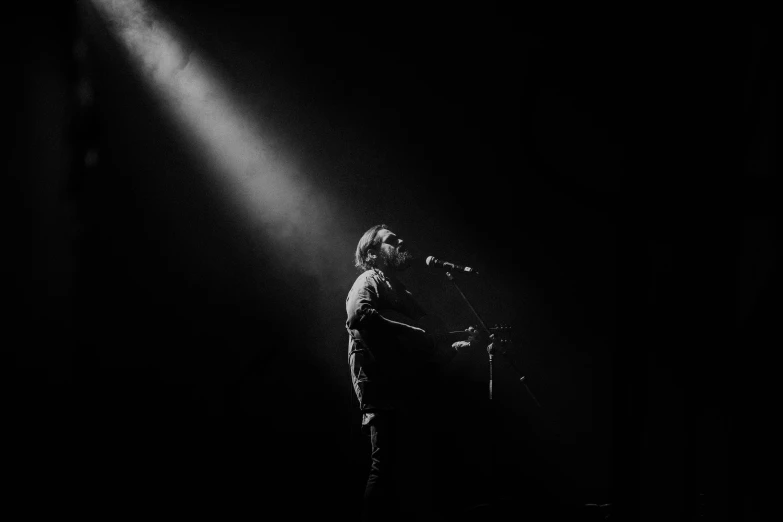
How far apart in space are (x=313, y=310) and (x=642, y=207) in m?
2.60

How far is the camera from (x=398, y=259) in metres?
2.77

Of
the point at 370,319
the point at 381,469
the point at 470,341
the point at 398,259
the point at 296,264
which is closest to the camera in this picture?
the point at 381,469

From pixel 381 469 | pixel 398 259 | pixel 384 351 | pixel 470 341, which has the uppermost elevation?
pixel 398 259

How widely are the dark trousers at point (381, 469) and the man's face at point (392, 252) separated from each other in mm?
821

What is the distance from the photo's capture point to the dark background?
2801 millimetres

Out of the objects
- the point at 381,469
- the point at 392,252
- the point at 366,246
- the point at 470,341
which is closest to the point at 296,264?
the point at 366,246

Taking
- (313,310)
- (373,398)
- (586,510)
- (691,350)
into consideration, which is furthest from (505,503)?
(691,350)

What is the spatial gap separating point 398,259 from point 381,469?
42.1 inches

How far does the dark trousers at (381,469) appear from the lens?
223 cm

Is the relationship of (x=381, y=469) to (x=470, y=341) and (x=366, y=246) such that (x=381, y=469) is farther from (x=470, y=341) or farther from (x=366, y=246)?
(x=366, y=246)

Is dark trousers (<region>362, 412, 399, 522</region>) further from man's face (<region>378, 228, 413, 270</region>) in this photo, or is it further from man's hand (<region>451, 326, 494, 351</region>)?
man's face (<region>378, 228, 413, 270</region>)

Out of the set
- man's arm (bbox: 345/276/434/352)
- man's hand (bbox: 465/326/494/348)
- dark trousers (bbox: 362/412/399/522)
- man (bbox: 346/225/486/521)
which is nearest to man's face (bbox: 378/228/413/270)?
man (bbox: 346/225/486/521)

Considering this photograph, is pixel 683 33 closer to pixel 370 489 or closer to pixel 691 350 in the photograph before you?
pixel 691 350

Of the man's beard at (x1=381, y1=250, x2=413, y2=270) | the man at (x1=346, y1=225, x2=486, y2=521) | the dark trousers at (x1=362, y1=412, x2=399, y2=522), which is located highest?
the man's beard at (x1=381, y1=250, x2=413, y2=270)
